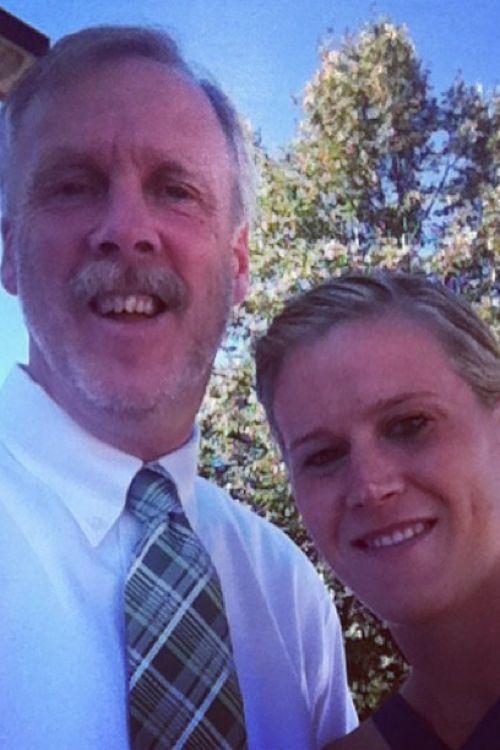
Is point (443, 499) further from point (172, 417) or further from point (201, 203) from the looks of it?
point (201, 203)

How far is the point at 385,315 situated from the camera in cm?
162

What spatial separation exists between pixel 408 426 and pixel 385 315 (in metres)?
0.22

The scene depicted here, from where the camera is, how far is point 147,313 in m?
1.74

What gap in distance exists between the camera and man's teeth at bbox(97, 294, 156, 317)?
5.59 ft

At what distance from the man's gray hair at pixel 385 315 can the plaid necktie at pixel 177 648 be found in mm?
311

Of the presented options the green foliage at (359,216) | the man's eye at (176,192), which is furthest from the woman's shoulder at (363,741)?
the green foliage at (359,216)

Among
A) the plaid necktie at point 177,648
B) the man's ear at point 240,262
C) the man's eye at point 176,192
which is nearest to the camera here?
the plaid necktie at point 177,648

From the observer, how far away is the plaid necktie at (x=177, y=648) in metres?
1.35

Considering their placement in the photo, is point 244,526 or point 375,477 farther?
point 244,526

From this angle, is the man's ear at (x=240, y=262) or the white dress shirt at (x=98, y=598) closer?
the white dress shirt at (x=98, y=598)

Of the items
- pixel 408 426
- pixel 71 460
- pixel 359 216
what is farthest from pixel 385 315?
pixel 359 216

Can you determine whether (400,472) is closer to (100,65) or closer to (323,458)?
(323,458)

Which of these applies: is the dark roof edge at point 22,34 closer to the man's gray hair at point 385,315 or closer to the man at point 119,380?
the man at point 119,380

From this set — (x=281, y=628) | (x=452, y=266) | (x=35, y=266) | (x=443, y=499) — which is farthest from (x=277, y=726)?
(x=452, y=266)
